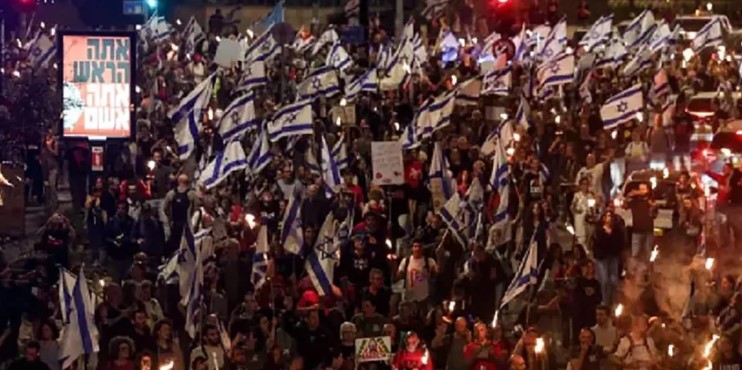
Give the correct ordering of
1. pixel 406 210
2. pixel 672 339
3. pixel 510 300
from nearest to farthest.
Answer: pixel 672 339
pixel 510 300
pixel 406 210

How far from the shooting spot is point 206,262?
19672 millimetres

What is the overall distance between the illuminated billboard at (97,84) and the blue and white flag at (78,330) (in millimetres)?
4765

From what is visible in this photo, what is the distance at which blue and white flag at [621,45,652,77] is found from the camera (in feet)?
115

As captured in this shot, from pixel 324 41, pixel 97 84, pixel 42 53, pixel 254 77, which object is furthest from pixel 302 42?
pixel 97 84

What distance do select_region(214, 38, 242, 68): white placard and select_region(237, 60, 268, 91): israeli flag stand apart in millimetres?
3666

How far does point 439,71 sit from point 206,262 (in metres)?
17.6

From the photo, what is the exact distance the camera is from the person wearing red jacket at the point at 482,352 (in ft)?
55.3

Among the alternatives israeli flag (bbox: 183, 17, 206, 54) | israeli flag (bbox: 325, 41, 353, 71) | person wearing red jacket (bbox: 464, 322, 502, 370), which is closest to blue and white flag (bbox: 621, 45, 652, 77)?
israeli flag (bbox: 325, 41, 353, 71)

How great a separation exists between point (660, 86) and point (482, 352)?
17359 millimetres

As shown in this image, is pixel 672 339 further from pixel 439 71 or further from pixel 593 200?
pixel 439 71

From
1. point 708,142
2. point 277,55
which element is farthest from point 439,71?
point 708,142

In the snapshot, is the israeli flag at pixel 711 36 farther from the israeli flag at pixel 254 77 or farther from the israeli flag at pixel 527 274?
the israeli flag at pixel 527 274

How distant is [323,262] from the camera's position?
62.6 feet

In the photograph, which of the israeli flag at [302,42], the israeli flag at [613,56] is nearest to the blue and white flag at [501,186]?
the israeli flag at [613,56]
